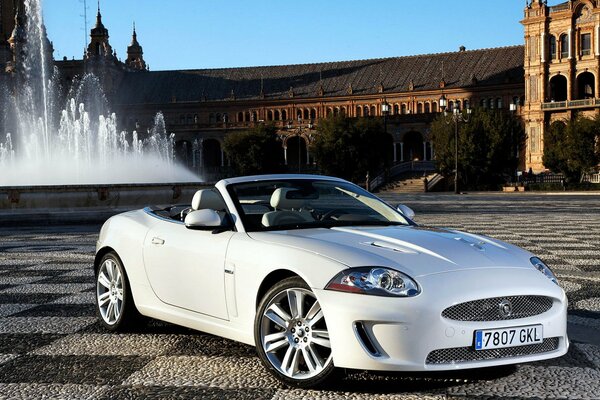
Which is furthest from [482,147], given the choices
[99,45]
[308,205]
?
[99,45]

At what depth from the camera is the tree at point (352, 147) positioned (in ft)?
253

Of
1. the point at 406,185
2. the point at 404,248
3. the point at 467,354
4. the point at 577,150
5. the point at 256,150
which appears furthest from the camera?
the point at 256,150

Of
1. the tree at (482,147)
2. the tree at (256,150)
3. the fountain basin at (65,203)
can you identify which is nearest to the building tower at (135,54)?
the tree at (256,150)

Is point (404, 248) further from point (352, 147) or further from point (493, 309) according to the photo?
point (352, 147)

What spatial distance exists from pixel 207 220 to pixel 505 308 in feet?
7.05

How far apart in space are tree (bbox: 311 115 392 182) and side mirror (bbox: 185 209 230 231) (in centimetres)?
7107

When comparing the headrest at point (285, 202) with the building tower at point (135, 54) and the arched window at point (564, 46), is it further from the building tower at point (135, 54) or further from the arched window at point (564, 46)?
the building tower at point (135, 54)

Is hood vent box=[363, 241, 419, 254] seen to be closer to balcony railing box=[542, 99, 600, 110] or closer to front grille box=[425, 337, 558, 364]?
front grille box=[425, 337, 558, 364]

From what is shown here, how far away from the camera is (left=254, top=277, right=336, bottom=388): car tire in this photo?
4938 mm

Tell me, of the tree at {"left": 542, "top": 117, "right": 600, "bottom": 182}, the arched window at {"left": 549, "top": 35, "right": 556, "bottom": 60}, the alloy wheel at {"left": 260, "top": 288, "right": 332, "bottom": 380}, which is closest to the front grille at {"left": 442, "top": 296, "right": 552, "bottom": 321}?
the alloy wheel at {"left": 260, "top": 288, "right": 332, "bottom": 380}

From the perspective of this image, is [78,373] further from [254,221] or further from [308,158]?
[308,158]

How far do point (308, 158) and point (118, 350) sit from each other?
110194 mm

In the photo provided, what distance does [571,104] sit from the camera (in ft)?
285

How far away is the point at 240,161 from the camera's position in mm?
93625
